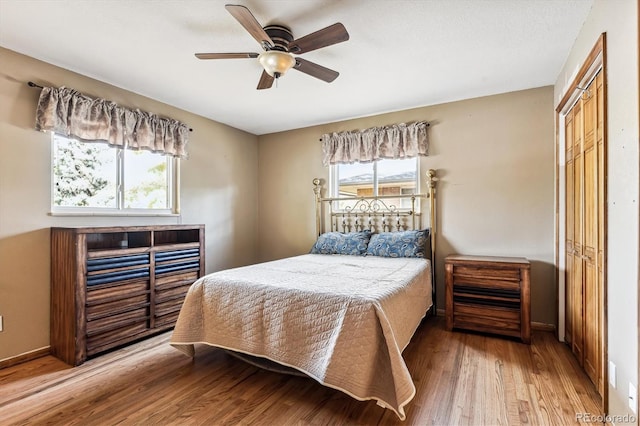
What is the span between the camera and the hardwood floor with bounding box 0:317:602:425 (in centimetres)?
171

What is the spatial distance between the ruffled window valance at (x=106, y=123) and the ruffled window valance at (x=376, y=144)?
184 cm

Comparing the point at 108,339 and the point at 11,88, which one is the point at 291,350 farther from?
the point at 11,88

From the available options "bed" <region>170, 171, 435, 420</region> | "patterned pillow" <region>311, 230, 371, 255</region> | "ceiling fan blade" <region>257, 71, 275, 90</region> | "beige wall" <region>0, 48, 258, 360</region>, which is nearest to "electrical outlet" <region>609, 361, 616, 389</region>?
"bed" <region>170, 171, 435, 420</region>

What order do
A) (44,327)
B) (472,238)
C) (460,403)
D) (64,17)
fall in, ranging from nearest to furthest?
(460,403)
(64,17)
(44,327)
(472,238)

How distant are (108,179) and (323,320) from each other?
103 inches

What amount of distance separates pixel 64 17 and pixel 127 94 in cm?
116

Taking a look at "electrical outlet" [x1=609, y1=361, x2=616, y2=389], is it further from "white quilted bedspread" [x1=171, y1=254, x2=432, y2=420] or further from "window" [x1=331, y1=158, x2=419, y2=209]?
"window" [x1=331, y1=158, x2=419, y2=209]

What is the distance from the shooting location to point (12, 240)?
7.80 feet

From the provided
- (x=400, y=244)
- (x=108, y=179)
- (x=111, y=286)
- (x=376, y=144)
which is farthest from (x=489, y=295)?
(x=108, y=179)

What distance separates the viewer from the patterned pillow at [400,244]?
10.8 ft

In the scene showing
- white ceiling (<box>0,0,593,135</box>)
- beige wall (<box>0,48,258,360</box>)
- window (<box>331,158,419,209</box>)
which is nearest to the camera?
white ceiling (<box>0,0,593,135</box>)

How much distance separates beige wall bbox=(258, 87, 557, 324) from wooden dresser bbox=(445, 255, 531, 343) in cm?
34

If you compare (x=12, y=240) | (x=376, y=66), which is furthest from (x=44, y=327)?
(x=376, y=66)

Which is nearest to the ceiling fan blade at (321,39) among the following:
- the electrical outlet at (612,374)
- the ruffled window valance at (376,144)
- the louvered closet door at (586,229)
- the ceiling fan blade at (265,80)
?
the ceiling fan blade at (265,80)
